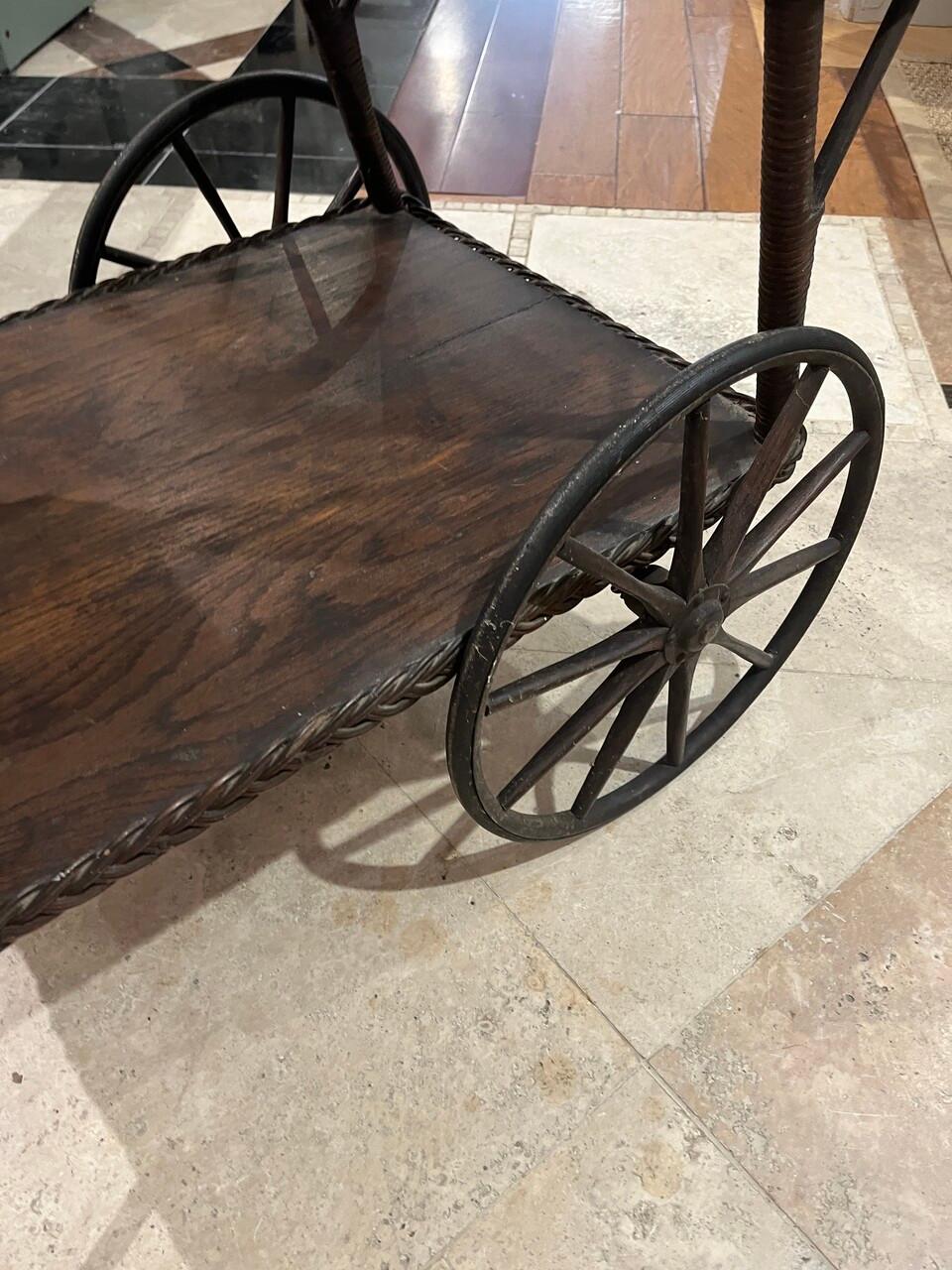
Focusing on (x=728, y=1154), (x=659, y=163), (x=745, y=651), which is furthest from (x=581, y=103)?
(x=728, y=1154)

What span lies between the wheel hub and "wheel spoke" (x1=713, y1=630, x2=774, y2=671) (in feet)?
0.14

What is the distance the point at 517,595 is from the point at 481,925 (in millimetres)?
496

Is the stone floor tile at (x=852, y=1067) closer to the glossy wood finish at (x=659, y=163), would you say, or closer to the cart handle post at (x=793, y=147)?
the cart handle post at (x=793, y=147)

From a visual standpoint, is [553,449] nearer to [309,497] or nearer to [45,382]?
[309,497]

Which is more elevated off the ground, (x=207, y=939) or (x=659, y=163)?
(x=659, y=163)

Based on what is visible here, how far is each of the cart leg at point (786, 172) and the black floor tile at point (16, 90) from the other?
243 centimetres

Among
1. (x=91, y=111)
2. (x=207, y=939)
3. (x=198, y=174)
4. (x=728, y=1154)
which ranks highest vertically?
(x=198, y=174)

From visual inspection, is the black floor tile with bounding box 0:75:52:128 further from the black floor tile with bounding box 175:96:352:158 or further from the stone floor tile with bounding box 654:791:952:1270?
the stone floor tile with bounding box 654:791:952:1270

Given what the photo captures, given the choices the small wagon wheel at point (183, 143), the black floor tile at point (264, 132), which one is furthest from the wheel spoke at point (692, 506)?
the black floor tile at point (264, 132)

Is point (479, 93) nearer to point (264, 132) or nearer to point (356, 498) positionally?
point (264, 132)

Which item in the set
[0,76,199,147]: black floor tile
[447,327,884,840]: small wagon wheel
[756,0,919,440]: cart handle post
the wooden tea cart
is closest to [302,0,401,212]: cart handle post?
the wooden tea cart

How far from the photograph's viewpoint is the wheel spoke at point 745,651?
3.44 ft

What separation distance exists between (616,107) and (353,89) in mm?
1645

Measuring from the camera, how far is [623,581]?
855mm
